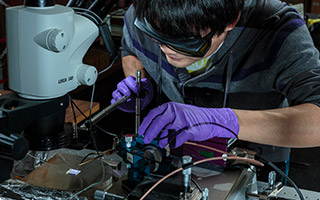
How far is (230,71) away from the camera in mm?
1535

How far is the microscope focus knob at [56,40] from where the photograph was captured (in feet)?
2.55

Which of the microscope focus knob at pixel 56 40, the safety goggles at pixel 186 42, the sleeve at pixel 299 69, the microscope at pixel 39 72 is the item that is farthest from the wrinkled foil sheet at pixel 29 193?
the sleeve at pixel 299 69

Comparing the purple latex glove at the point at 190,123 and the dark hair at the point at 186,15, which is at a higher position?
the dark hair at the point at 186,15

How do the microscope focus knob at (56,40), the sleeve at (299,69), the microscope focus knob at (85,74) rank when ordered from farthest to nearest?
the sleeve at (299,69), the microscope focus knob at (85,74), the microscope focus knob at (56,40)

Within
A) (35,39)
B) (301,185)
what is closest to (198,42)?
(35,39)

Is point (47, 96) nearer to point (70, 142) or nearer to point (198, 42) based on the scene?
point (70, 142)

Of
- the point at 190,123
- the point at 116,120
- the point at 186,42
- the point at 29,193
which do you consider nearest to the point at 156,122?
the point at 190,123

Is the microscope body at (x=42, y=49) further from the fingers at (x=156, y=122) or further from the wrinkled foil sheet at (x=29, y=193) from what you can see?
the fingers at (x=156, y=122)

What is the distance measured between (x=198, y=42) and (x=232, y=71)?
0.52 meters

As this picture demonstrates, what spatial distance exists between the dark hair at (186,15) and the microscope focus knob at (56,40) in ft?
1.09

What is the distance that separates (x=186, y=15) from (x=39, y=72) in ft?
1.38

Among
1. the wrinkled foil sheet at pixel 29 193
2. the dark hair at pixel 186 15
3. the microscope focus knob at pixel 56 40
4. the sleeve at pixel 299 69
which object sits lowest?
the wrinkled foil sheet at pixel 29 193

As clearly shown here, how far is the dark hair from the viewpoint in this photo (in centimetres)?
103

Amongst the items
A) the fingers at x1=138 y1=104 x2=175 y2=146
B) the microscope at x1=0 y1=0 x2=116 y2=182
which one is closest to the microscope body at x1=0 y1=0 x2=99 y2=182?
the microscope at x1=0 y1=0 x2=116 y2=182
